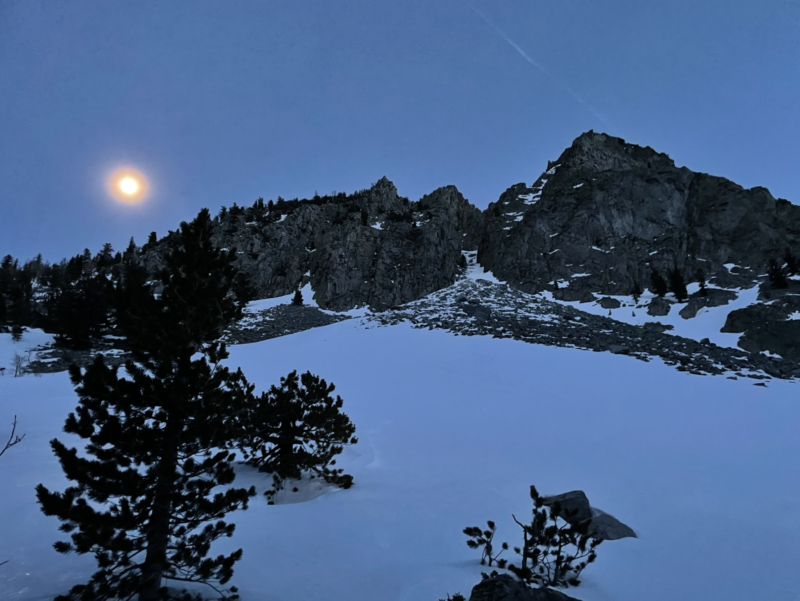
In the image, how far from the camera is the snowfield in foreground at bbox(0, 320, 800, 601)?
17.1 feet

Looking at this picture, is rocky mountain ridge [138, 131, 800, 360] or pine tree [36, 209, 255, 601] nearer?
pine tree [36, 209, 255, 601]

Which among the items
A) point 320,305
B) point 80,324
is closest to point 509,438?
point 80,324

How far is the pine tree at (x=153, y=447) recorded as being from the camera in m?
4.04

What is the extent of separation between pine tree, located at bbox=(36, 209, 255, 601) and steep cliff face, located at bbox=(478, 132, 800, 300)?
52449 mm

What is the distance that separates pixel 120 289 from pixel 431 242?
6330 cm

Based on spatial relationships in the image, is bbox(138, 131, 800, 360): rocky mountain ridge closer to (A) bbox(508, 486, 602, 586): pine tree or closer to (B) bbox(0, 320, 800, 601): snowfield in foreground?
(B) bbox(0, 320, 800, 601): snowfield in foreground

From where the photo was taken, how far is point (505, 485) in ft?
28.3

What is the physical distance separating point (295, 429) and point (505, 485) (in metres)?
5.28

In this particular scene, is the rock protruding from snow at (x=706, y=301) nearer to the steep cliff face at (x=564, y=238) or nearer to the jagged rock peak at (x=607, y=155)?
the steep cliff face at (x=564, y=238)

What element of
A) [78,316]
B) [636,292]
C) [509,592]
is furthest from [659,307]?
[78,316]

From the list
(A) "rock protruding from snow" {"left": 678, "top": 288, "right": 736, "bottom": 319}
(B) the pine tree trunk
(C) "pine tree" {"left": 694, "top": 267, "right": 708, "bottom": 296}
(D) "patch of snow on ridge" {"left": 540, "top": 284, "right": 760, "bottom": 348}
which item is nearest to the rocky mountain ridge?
(C) "pine tree" {"left": 694, "top": 267, "right": 708, "bottom": 296}

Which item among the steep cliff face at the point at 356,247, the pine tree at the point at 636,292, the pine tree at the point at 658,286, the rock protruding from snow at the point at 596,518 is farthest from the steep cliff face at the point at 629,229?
the rock protruding from snow at the point at 596,518

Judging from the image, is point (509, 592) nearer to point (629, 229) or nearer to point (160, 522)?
point (160, 522)

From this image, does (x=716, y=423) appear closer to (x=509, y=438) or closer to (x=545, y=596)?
(x=509, y=438)
